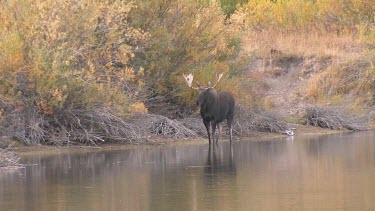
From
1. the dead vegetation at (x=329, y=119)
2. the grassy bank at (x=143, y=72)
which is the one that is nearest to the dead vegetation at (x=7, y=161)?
the grassy bank at (x=143, y=72)

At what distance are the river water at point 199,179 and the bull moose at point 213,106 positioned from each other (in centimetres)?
114

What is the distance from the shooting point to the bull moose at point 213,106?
28.7 meters

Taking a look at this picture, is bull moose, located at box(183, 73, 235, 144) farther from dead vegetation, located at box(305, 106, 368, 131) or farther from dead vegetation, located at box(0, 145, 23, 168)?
dead vegetation, located at box(0, 145, 23, 168)

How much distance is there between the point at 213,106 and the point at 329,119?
750cm

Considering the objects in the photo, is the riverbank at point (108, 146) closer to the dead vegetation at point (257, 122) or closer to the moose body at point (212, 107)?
the dead vegetation at point (257, 122)

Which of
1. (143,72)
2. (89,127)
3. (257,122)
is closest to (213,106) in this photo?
(143,72)

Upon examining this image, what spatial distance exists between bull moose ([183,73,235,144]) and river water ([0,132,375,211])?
44.9 inches

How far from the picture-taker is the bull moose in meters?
28.7

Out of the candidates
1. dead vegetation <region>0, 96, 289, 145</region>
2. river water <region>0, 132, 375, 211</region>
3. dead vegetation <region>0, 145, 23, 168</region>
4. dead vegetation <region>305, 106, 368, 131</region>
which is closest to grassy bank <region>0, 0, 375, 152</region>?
dead vegetation <region>0, 96, 289, 145</region>

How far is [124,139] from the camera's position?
2798 centimetres

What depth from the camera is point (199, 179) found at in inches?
765

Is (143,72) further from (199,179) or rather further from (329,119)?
(199,179)

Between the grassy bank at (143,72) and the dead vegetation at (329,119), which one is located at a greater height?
the grassy bank at (143,72)

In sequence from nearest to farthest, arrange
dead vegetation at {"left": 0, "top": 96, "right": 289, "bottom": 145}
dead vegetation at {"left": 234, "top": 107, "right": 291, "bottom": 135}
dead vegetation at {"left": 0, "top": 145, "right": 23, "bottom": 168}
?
1. dead vegetation at {"left": 0, "top": 145, "right": 23, "bottom": 168}
2. dead vegetation at {"left": 0, "top": 96, "right": 289, "bottom": 145}
3. dead vegetation at {"left": 234, "top": 107, "right": 291, "bottom": 135}
